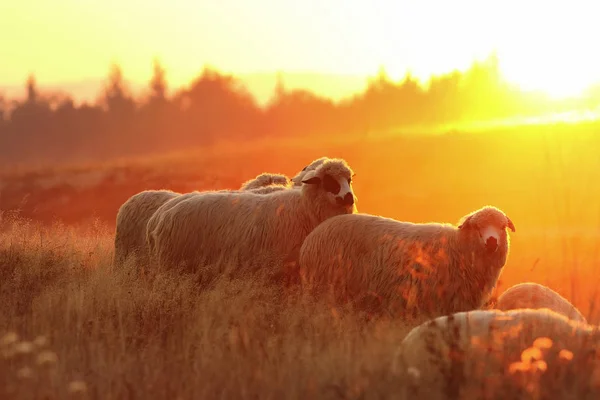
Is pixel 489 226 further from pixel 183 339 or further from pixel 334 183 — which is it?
pixel 183 339

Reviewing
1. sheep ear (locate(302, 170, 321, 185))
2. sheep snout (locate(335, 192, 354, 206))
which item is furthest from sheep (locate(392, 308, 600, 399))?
sheep ear (locate(302, 170, 321, 185))

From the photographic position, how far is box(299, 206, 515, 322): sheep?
927 centimetres

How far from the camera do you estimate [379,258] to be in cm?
948

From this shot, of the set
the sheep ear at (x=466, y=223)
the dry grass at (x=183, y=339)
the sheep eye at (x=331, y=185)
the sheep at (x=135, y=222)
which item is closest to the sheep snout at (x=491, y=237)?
the sheep ear at (x=466, y=223)

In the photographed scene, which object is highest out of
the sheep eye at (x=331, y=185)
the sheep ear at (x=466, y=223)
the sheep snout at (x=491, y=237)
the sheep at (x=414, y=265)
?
the sheep eye at (x=331, y=185)

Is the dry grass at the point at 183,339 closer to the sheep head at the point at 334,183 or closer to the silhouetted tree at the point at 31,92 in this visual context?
the sheep head at the point at 334,183

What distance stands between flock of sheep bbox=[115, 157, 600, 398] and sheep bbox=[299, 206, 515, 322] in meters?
0.01

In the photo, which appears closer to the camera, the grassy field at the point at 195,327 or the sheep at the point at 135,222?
the grassy field at the point at 195,327

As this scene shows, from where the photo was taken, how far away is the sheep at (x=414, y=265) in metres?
9.27

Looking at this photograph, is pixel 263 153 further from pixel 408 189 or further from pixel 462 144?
pixel 462 144

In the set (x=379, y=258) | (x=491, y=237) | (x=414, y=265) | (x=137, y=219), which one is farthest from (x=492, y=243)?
(x=137, y=219)

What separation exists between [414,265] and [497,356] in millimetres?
3719

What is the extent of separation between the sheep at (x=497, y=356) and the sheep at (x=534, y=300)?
108 inches

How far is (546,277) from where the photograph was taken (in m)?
12.5
